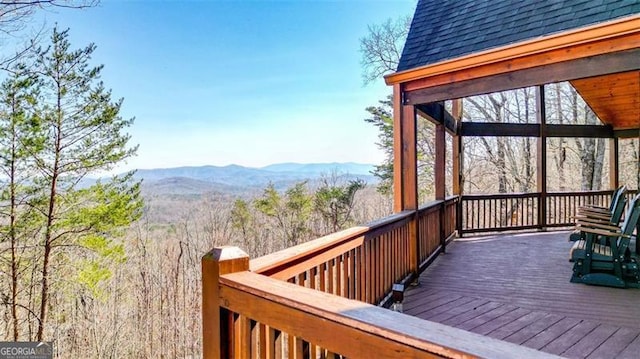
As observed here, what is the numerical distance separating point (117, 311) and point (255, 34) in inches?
461

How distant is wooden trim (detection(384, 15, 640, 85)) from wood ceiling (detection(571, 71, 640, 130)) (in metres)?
2.34

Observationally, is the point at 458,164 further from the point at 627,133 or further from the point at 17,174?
the point at 17,174

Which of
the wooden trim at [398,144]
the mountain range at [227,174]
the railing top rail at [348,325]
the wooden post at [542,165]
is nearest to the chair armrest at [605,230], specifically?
the wooden trim at [398,144]

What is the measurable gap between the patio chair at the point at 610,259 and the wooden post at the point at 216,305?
13.9ft

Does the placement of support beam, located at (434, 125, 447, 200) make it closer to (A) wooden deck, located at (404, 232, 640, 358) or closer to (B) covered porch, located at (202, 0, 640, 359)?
(B) covered porch, located at (202, 0, 640, 359)

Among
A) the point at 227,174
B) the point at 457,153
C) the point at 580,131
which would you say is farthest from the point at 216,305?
the point at 227,174

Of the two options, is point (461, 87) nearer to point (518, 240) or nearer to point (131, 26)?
point (518, 240)

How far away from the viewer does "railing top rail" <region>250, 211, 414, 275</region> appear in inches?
70.7

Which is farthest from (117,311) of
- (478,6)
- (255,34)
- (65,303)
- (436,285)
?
(255,34)

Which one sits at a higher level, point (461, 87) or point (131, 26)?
point (131, 26)

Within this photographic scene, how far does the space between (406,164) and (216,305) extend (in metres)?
3.41

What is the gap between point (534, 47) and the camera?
3469 millimetres

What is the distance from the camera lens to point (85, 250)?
8570 millimetres

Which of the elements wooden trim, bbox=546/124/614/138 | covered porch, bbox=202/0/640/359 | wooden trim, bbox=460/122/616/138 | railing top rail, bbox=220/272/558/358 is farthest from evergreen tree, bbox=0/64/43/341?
wooden trim, bbox=546/124/614/138
